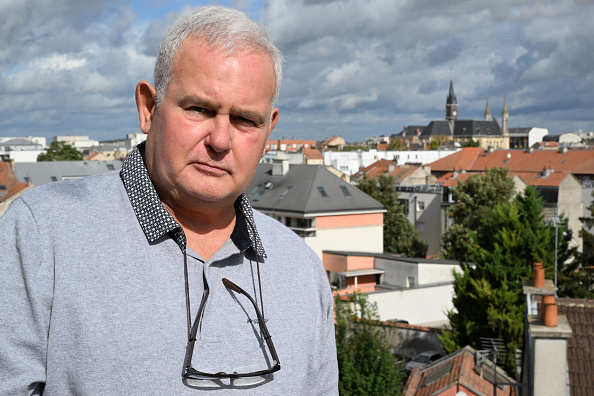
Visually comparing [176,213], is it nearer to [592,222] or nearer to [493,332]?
[493,332]

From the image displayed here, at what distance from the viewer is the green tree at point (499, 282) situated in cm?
1853

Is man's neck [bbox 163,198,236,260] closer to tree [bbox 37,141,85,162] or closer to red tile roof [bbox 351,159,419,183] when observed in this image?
red tile roof [bbox 351,159,419,183]

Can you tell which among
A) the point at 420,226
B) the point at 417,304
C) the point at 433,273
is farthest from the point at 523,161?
the point at 417,304

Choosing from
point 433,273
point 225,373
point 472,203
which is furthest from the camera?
point 472,203

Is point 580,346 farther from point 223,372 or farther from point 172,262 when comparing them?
point 172,262

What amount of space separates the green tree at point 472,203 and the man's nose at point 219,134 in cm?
3437

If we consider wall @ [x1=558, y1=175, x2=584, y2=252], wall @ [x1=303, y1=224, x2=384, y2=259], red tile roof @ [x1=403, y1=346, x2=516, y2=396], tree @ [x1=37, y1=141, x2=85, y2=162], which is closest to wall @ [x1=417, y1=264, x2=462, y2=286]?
wall @ [x1=303, y1=224, x2=384, y2=259]

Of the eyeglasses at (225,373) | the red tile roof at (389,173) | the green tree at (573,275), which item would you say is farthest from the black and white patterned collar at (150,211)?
the red tile roof at (389,173)

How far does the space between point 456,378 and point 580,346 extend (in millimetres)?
4522

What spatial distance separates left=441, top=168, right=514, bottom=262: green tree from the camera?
117ft

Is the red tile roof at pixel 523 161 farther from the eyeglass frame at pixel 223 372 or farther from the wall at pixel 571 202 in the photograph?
the eyeglass frame at pixel 223 372

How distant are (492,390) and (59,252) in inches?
534

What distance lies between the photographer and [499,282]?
64.0ft

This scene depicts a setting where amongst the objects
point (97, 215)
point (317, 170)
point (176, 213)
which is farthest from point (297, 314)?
point (317, 170)
